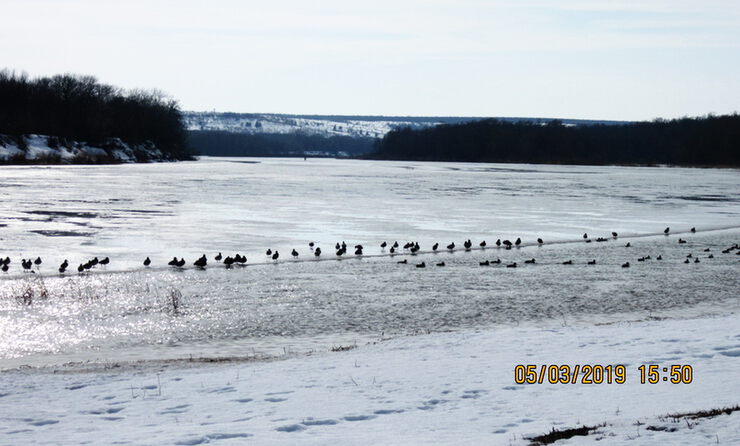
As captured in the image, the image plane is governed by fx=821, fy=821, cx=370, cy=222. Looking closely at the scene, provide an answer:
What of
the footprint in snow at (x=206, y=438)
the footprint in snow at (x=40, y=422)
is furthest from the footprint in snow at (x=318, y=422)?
the footprint in snow at (x=40, y=422)

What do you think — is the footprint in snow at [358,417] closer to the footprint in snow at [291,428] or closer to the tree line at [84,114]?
the footprint in snow at [291,428]

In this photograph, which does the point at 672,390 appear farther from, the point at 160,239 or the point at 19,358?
the point at 160,239

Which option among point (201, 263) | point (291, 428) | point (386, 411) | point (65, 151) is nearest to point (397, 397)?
point (386, 411)

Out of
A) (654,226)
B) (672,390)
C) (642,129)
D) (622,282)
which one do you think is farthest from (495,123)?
(672,390)

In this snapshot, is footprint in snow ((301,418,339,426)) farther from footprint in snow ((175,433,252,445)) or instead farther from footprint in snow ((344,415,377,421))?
footprint in snow ((175,433,252,445))

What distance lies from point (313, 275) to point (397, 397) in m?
12.3

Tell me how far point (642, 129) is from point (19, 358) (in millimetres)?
181276

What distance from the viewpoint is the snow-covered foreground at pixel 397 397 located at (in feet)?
27.0

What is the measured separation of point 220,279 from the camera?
2098 cm

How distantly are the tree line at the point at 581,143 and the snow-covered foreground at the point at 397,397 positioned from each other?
135490mm

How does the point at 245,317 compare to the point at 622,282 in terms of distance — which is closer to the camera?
the point at 245,317

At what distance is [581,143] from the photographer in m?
170
